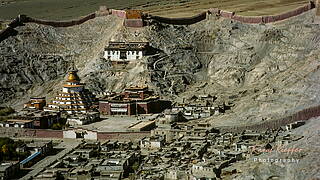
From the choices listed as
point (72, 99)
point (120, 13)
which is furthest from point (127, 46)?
point (72, 99)

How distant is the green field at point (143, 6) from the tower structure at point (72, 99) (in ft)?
109

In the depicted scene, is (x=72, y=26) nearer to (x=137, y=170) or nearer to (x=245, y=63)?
(x=245, y=63)

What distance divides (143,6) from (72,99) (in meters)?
60.4

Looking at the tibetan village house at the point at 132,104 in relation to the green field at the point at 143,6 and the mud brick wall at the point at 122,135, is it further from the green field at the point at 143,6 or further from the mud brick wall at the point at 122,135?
the green field at the point at 143,6

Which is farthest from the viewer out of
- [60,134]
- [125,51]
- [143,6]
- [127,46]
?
[143,6]

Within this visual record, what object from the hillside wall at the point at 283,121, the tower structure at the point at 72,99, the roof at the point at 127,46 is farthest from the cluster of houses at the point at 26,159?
the roof at the point at 127,46

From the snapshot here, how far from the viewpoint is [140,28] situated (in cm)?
8025

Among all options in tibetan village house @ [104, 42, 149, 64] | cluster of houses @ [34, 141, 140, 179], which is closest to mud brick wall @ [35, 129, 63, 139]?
cluster of houses @ [34, 141, 140, 179]

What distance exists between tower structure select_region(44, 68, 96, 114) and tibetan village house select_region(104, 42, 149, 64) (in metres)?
7.97

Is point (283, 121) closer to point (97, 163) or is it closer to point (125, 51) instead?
point (97, 163)

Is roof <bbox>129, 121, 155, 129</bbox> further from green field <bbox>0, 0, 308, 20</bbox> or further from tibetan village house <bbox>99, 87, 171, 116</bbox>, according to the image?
green field <bbox>0, 0, 308, 20</bbox>

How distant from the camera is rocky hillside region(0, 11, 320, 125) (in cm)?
6769

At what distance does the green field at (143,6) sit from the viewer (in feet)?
340

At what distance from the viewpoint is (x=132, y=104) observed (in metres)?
66.9
